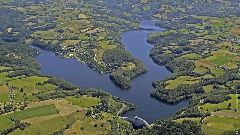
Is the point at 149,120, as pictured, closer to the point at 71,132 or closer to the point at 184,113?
the point at 184,113

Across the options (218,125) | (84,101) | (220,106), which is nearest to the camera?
(218,125)

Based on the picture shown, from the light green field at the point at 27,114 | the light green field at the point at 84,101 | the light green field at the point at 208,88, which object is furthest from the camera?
the light green field at the point at 208,88

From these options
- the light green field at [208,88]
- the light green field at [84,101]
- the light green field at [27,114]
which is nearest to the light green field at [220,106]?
the light green field at [208,88]

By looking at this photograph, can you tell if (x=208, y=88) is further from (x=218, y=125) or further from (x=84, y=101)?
(x=84, y=101)

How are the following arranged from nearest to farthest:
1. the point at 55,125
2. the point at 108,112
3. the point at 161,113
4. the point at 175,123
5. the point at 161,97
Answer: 1. the point at 175,123
2. the point at 55,125
3. the point at 108,112
4. the point at 161,113
5. the point at 161,97

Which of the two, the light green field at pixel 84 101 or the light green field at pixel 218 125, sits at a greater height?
the light green field at pixel 218 125

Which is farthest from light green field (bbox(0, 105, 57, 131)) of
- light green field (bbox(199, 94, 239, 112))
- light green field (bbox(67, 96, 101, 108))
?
light green field (bbox(199, 94, 239, 112))

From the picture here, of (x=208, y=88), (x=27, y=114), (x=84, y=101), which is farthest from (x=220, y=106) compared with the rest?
(x=27, y=114)

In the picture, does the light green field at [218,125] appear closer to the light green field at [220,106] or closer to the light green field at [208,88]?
the light green field at [220,106]

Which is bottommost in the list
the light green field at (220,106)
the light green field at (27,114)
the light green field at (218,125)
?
the light green field at (27,114)

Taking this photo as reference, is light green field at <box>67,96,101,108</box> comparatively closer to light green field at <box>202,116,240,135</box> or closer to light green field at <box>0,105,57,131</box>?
light green field at <box>0,105,57,131</box>

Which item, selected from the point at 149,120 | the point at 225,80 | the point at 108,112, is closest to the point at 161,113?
the point at 149,120
